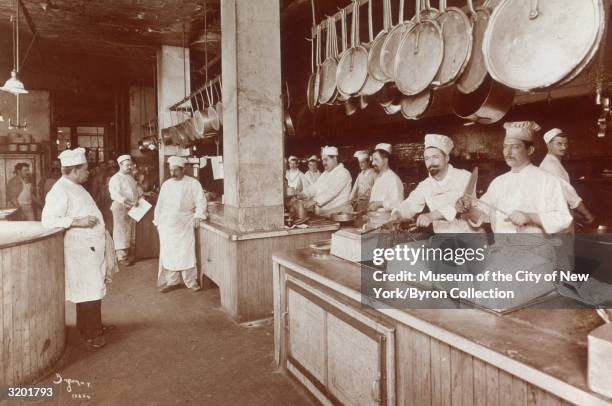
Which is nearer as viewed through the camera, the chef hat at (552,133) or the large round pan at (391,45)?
the large round pan at (391,45)

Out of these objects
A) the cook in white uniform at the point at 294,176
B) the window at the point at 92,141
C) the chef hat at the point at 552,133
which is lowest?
the cook in white uniform at the point at 294,176

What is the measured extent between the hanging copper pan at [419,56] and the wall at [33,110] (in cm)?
1178

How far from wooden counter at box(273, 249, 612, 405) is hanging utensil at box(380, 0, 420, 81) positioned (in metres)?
1.39

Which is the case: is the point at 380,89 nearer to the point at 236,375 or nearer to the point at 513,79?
the point at 513,79

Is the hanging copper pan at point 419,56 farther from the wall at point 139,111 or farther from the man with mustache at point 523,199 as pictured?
the wall at point 139,111

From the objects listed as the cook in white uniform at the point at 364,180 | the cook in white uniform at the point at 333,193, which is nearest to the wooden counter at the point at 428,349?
the cook in white uniform at the point at 333,193

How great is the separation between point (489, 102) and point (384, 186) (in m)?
3.35

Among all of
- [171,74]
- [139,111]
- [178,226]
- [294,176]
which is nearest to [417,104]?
[178,226]

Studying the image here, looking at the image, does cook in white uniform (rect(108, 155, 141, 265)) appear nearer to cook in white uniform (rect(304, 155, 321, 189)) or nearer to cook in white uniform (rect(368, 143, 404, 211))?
cook in white uniform (rect(304, 155, 321, 189))

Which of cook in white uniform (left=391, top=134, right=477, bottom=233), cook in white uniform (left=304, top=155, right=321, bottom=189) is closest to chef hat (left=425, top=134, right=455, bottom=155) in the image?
cook in white uniform (left=391, top=134, right=477, bottom=233)

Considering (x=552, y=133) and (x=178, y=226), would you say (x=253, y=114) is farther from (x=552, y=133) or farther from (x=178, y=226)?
(x=552, y=133)

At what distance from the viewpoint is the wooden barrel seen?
2859 mm

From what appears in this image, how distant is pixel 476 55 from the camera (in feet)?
7.58

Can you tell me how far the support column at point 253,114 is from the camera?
4.12 m
